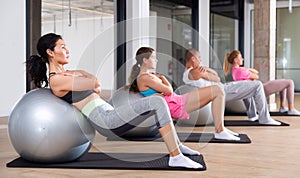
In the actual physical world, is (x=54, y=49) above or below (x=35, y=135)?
above

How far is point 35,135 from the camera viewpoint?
8.98 feet

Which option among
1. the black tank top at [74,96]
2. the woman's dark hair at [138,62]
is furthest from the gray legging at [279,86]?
the black tank top at [74,96]

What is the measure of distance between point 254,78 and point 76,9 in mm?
3647

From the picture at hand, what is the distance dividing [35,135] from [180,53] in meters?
6.33

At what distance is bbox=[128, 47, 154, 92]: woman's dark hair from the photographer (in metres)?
3.49

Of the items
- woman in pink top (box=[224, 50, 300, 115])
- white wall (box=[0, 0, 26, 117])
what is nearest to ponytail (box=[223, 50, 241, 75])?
woman in pink top (box=[224, 50, 300, 115])

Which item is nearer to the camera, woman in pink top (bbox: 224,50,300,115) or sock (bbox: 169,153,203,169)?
sock (bbox: 169,153,203,169)

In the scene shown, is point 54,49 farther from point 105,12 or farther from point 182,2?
point 182,2

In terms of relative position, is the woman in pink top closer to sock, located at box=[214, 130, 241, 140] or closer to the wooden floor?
the wooden floor

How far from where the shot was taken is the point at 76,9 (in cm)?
787

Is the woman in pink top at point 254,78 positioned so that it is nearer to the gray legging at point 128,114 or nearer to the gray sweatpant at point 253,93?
the gray sweatpant at point 253,93

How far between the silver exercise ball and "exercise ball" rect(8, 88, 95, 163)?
11.9 feet

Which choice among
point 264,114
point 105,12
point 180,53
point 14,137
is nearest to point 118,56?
point 105,12

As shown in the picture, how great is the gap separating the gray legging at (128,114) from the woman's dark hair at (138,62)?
743mm
